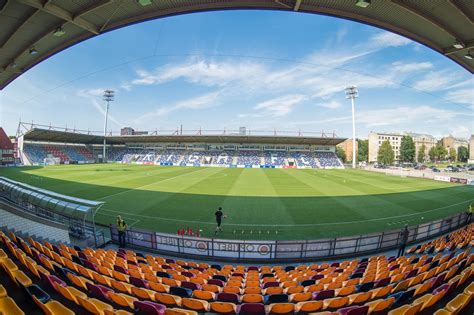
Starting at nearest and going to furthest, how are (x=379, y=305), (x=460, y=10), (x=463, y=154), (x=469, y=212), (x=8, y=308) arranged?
(x=8, y=308) < (x=379, y=305) < (x=460, y=10) < (x=469, y=212) < (x=463, y=154)

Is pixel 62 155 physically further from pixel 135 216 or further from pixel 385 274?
pixel 385 274

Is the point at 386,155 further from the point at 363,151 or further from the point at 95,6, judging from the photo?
the point at 95,6

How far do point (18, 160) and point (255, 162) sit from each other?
59579 mm

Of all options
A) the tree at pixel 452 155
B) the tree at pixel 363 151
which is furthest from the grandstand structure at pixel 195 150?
the tree at pixel 452 155

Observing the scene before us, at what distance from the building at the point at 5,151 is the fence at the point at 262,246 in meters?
63.3

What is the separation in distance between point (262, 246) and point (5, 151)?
69855 millimetres

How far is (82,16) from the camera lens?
870cm

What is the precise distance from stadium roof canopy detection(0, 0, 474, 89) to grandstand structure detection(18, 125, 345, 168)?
5246 centimetres

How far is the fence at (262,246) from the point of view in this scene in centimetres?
934

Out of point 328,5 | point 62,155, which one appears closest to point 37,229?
point 328,5

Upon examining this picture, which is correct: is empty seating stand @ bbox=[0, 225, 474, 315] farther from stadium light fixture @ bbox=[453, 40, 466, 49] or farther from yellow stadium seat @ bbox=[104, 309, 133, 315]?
stadium light fixture @ bbox=[453, 40, 466, 49]

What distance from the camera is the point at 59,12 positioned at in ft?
26.8

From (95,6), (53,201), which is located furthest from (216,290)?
(53,201)

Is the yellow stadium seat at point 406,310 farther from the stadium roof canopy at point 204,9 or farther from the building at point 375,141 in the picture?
the building at point 375,141
